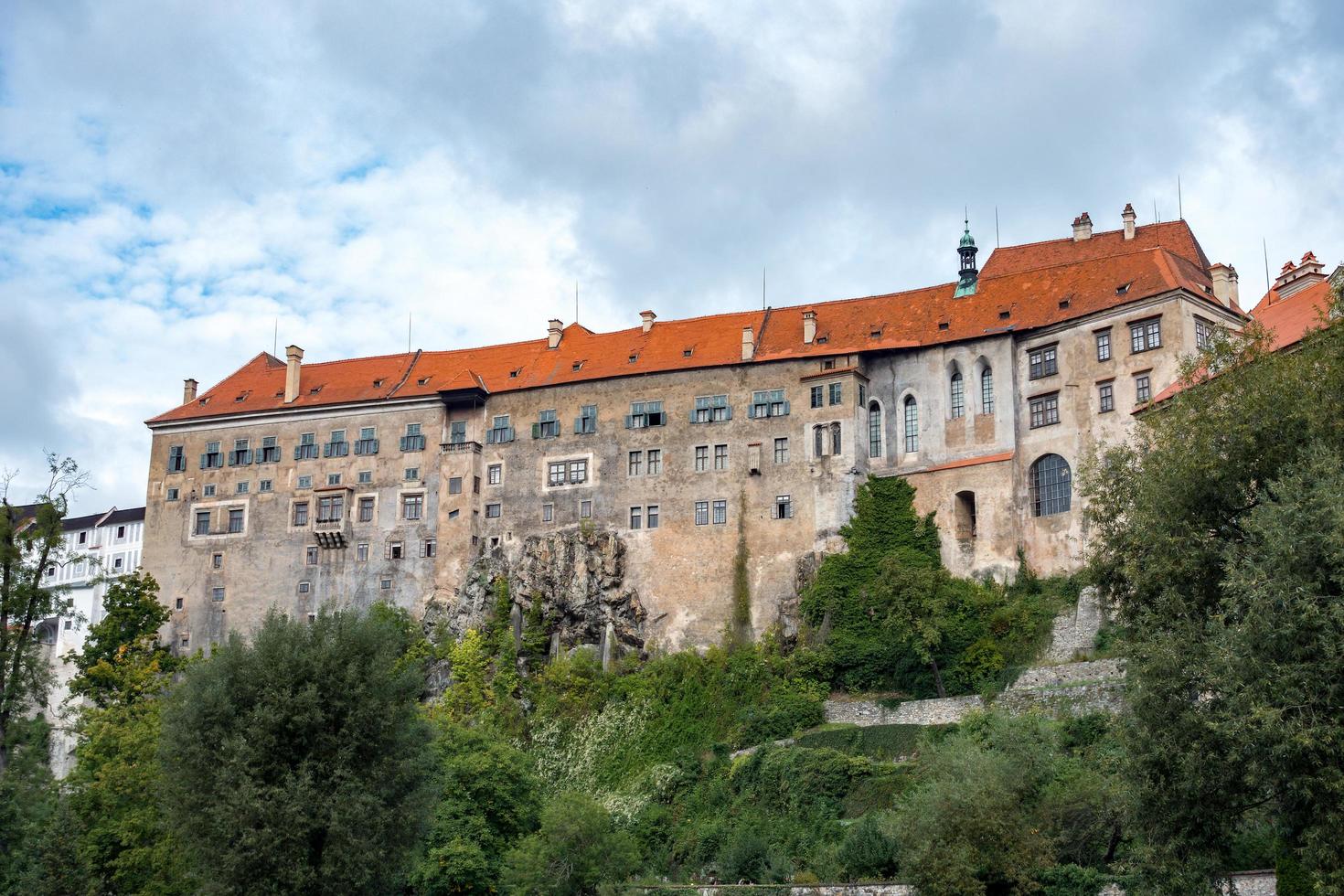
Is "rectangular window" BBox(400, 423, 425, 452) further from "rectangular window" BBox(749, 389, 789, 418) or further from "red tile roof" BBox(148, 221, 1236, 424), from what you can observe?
"rectangular window" BBox(749, 389, 789, 418)

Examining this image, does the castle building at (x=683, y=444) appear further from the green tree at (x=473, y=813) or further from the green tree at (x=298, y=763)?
the green tree at (x=298, y=763)

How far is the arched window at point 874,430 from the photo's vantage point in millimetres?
62844

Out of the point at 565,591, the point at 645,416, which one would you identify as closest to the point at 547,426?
the point at 645,416

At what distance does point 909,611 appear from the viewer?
5362 centimetres

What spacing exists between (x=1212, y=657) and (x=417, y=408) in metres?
47.6

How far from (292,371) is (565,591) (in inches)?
785

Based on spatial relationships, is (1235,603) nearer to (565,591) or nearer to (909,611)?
(909,611)

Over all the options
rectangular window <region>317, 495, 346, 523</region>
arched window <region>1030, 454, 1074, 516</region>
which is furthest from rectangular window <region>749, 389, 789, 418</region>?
rectangular window <region>317, 495, 346, 523</region>

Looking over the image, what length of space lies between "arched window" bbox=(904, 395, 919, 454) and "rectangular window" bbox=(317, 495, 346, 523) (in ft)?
83.3

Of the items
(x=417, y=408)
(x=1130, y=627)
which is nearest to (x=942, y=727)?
(x=1130, y=627)

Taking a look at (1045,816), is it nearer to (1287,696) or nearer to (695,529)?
(1287,696)

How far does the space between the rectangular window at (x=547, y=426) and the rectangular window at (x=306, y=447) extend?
10.9 metres

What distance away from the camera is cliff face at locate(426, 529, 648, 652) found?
63.2 m

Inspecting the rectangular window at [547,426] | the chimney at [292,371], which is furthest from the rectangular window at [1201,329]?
the chimney at [292,371]
